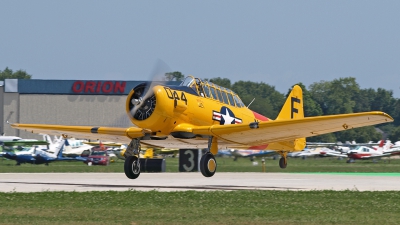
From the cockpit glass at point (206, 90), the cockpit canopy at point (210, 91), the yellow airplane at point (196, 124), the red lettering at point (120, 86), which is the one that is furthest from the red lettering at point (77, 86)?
the cockpit glass at point (206, 90)

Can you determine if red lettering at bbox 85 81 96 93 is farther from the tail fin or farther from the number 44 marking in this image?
the number 44 marking

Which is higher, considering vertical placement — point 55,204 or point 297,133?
point 297,133

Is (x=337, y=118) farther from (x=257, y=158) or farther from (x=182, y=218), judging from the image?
(x=257, y=158)

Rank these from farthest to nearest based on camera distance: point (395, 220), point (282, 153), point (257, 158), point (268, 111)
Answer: point (268, 111)
point (257, 158)
point (282, 153)
point (395, 220)

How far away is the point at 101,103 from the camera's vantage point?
81.9m

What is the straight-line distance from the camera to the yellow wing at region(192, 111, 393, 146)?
18.5 m

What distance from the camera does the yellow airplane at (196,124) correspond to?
64.0 feet

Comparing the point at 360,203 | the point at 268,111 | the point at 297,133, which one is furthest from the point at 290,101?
the point at 268,111

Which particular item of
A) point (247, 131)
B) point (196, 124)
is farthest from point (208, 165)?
point (247, 131)

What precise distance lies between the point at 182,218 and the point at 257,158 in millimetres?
39244

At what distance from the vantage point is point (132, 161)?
20625 millimetres

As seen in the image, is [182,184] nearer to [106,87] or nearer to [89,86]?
[106,87]

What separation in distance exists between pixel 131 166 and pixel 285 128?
4.73 metres

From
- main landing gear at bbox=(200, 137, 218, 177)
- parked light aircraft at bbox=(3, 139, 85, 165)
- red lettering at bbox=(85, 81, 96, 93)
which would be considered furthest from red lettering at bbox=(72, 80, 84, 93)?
main landing gear at bbox=(200, 137, 218, 177)
